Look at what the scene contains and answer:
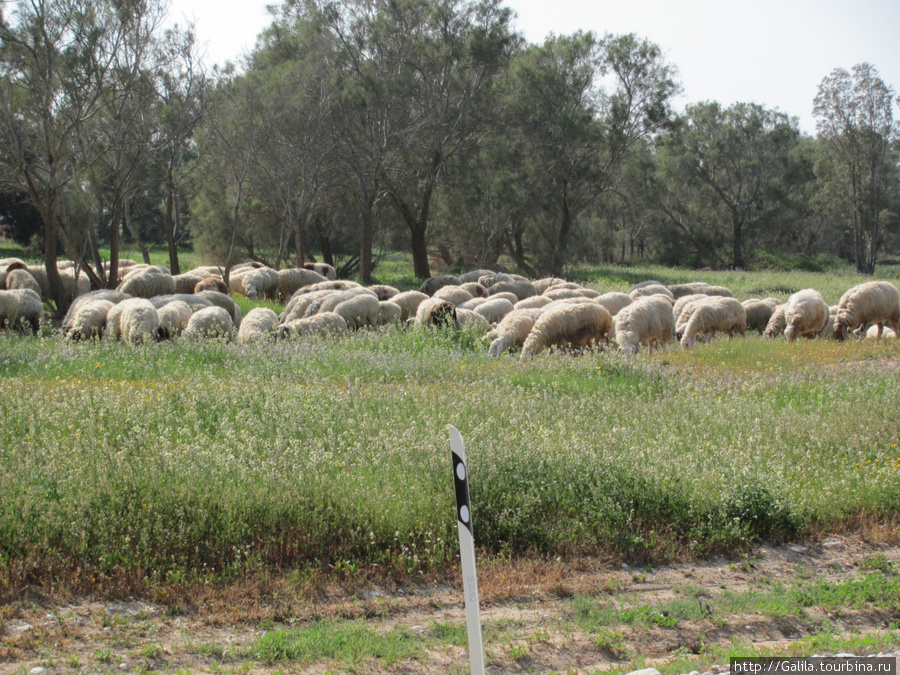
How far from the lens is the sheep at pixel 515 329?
53.6 feet

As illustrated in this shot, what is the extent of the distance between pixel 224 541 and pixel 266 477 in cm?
77

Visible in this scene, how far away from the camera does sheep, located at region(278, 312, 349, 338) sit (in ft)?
55.2

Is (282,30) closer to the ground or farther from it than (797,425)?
farther from it

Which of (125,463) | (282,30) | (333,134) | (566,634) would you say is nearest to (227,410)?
(125,463)

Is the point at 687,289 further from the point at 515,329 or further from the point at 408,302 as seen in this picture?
the point at 515,329

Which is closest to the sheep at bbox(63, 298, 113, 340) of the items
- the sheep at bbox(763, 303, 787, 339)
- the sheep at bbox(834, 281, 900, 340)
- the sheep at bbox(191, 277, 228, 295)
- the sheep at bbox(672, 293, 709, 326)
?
the sheep at bbox(191, 277, 228, 295)

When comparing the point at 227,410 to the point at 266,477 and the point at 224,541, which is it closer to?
the point at 266,477

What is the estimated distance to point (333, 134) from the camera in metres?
31.2

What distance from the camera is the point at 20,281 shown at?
2134 cm

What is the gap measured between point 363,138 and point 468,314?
16431mm

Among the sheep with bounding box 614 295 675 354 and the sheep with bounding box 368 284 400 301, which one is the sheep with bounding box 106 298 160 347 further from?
the sheep with bounding box 614 295 675 354

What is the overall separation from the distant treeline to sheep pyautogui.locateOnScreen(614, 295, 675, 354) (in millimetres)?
13722

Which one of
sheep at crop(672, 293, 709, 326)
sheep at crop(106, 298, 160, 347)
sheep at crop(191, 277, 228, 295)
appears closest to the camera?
sheep at crop(106, 298, 160, 347)

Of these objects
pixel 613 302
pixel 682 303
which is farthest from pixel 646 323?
pixel 682 303
